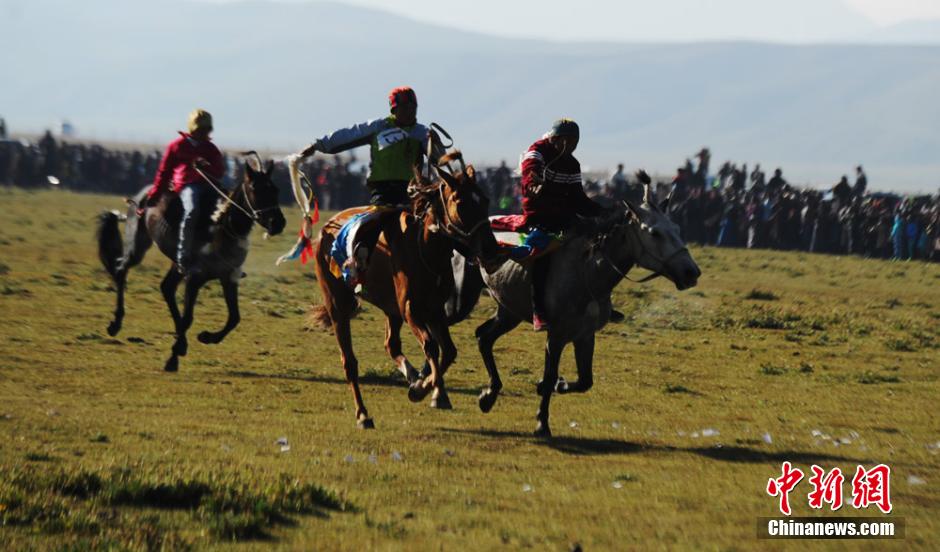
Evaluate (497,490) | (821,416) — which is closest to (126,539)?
(497,490)

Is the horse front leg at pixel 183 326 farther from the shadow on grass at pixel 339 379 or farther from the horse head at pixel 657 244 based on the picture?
the horse head at pixel 657 244

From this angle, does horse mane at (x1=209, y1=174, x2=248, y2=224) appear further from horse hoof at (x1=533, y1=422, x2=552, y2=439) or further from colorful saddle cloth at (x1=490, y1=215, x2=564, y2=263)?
horse hoof at (x1=533, y1=422, x2=552, y2=439)

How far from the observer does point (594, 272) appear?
12891 millimetres

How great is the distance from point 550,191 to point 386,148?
5.12 feet

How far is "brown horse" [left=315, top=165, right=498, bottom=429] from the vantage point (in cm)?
1230

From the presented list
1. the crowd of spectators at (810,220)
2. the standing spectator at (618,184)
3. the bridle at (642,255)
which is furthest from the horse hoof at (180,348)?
the standing spectator at (618,184)

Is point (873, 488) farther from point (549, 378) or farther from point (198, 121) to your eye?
point (198, 121)

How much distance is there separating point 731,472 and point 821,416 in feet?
12.1

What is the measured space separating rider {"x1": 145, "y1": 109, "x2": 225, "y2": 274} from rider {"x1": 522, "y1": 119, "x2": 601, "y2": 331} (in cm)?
542

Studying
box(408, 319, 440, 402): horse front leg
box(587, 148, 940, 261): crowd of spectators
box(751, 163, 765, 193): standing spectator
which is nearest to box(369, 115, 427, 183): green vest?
box(408, 319, 440, 402): horse front leg

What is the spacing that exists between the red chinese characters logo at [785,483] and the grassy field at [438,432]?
9 cm

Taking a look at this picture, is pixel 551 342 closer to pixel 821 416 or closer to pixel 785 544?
pixel 821 416

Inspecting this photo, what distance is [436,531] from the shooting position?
352 inches

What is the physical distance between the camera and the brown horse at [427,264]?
484 inches
